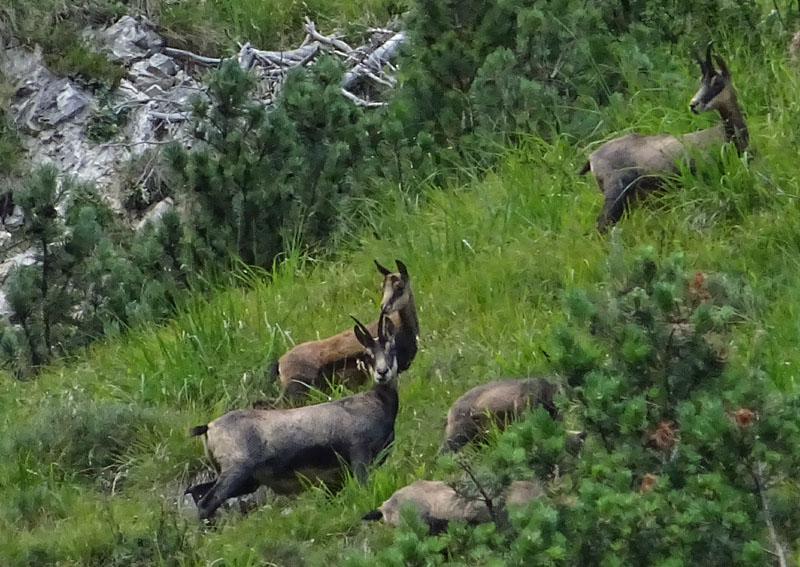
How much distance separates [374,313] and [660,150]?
1940 millimetres

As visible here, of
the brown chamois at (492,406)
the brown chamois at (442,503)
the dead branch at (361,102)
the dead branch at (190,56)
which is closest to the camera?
the brown chamois at (442,503)

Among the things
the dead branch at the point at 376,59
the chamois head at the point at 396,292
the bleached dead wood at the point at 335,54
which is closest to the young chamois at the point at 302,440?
the chamois head at the point at 396,292

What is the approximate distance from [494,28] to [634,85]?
145 cm

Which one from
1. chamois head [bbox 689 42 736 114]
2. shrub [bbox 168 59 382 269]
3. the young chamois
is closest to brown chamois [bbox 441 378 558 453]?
the young chamois

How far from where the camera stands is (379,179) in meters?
10.2

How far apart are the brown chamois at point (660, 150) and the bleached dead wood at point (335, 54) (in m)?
4.95

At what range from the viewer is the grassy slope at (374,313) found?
5.64 meters

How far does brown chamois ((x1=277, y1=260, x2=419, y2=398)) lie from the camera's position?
22.0 ft

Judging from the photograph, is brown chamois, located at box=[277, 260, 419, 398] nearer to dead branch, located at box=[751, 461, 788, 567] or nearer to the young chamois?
the young chamois

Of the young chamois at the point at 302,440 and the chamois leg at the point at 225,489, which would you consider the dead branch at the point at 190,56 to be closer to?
the young chamois at the point at 302,440

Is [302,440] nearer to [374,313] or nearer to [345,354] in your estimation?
[345,354]

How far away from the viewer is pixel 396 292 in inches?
279

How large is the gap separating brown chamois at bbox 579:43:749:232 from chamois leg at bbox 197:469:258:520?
2994mm

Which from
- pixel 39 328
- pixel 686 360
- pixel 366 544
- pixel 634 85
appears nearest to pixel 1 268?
pixel 39 328
